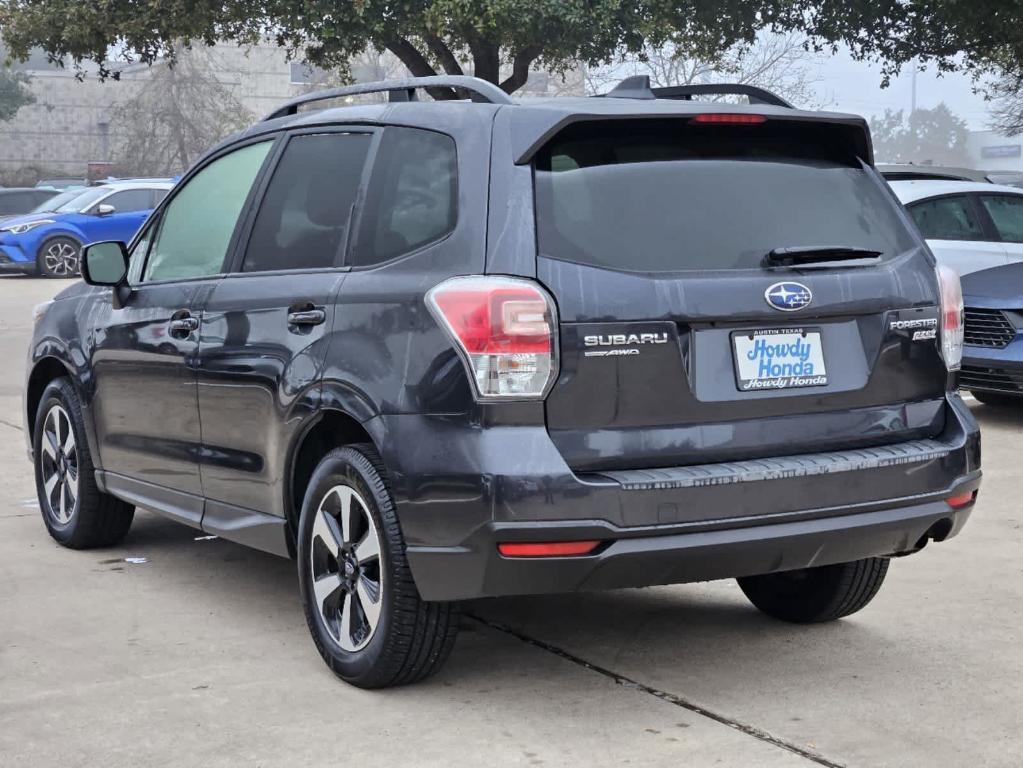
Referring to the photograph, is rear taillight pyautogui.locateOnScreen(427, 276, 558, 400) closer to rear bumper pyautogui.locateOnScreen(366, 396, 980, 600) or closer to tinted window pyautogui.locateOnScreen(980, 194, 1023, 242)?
rear bumper pyautogui.locateOnScreen(366, 396, 980, 600)

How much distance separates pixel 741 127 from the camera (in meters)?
4.41

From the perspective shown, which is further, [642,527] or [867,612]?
[867,612]

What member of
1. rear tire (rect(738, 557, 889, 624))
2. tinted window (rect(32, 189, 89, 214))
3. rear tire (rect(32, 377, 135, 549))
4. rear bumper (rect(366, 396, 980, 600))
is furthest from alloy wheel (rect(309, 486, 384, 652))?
tinted window (rect(32, 189, 89, 214))

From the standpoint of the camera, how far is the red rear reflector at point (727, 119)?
431cm

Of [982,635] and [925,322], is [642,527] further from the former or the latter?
[982,635]

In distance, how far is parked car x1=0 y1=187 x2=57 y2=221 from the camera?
98.5ft

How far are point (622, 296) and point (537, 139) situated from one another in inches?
19.6

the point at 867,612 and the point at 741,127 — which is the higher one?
the point at 741,127

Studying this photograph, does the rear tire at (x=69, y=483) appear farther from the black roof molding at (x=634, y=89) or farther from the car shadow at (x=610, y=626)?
the black roof molding at (x=634, y=89)

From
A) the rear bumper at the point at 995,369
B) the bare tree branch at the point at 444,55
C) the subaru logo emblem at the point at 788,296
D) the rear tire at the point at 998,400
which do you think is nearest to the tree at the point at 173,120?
the bare tree branch at the point at 444,55

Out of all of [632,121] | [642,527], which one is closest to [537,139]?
[632,121]

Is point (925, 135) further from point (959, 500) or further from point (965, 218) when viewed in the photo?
point (959, 500)

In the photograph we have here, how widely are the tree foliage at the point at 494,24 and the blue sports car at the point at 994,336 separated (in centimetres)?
1284

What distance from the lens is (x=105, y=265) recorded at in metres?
5.83
